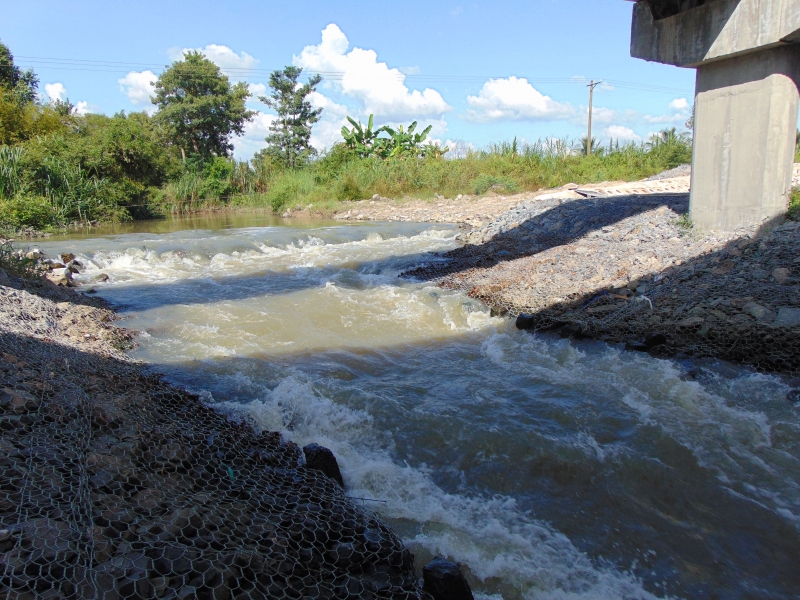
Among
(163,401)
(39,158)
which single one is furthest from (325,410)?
(39,158)

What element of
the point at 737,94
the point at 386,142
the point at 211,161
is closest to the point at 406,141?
the point at 386,142

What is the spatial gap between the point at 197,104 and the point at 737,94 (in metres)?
33.4

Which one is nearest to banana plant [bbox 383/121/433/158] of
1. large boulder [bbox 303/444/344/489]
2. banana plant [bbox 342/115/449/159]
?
banana plant [bbox 342/115/449/159]

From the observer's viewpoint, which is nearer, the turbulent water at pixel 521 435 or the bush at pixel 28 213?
the turbulent water at pixel 521 435

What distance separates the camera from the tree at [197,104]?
34375 millimetres

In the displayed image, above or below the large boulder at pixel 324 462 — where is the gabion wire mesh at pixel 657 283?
above

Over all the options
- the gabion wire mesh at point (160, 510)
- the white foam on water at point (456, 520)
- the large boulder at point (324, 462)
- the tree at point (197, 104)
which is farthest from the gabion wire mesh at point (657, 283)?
the tree at point (197, 104)

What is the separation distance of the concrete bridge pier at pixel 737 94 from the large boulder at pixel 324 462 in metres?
7.56

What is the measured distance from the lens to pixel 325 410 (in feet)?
15.7

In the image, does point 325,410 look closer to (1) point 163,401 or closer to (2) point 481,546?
(1) point 163,401

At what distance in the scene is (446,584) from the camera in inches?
98.0

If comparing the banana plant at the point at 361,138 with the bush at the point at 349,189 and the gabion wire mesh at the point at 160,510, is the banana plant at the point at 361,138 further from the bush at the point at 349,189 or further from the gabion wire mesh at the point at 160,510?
the gabion wire mesh at the point at 160,510

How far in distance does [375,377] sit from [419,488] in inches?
82.5

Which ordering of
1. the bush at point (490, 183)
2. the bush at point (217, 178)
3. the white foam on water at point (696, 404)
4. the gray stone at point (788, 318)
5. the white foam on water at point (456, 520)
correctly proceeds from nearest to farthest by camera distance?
the white foam on water at point (456, 520)
the white foam on water at point (696, 404)
the gray stone at point (788, 318)
the bush at point (490, 183)
the bush at point (217, 178)
